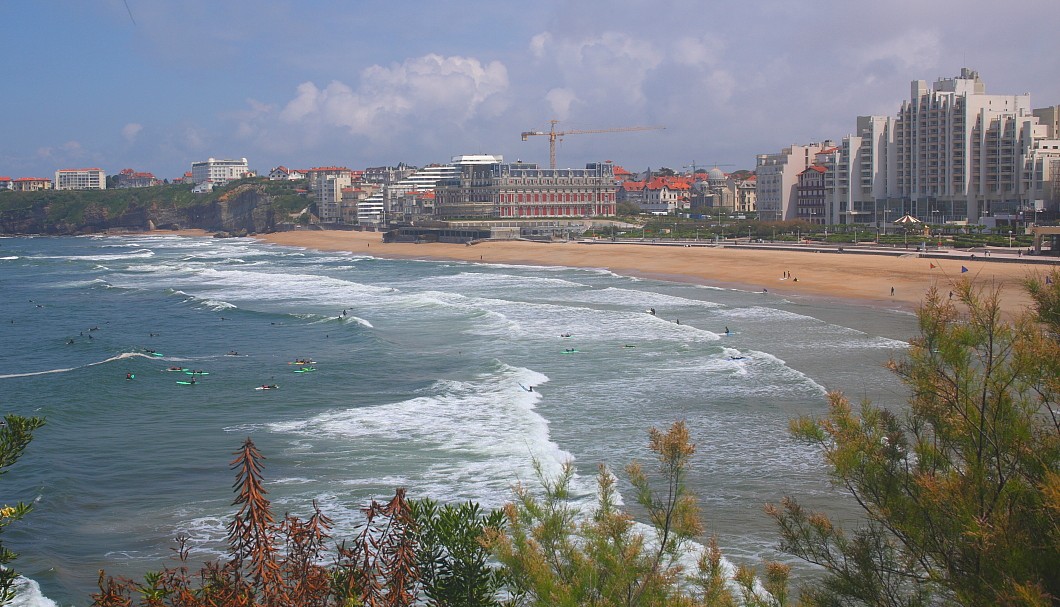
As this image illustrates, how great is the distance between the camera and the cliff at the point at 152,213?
18138 centimetres

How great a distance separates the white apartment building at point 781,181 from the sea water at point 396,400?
6459 centimetres

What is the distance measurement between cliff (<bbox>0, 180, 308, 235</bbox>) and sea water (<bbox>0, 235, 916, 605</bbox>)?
131595mm

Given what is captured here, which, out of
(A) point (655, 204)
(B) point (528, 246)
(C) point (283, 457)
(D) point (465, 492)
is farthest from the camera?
(A) point (655, 204)

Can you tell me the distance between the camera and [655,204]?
164m

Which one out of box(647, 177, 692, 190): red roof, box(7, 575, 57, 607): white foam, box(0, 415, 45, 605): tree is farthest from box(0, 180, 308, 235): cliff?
box(0, 415, 45, 605): tree

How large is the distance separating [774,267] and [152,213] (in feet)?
525

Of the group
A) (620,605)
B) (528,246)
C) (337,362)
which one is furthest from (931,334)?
(528,246)

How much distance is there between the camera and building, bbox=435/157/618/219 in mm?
130000

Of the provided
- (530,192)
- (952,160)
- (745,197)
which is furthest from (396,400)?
(745,197)

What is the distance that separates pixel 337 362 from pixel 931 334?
27308 millimetres

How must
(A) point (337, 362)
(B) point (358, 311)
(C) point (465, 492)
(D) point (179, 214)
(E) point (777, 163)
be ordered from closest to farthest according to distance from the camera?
1. (C) point (465, 492)
2. (A) point (337, 362)
3. (B) point (358, 311)
4. (E) point (777, 163)
5. (D) point (179, 214)

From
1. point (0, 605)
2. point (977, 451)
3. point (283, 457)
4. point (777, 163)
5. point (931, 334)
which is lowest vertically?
point (283, 457)

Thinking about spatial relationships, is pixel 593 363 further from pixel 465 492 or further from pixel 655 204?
pixel 655 204

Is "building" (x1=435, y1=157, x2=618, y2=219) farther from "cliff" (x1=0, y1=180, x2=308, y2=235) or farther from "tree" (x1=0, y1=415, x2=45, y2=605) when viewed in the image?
"tree" (x1=0, y1=415, x2=45, y2=605)
